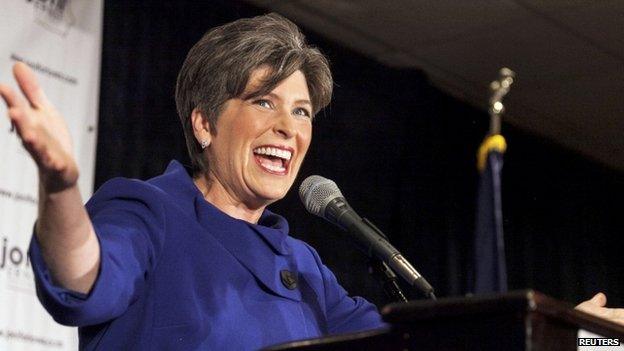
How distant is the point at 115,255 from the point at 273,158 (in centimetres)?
61

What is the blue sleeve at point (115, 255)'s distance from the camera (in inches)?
54.6

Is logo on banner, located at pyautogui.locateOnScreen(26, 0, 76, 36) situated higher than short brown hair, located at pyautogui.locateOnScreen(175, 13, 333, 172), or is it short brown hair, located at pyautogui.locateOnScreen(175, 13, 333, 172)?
logo on banner, located at pyautogui.locateOnScreen(26, 0, 76, 36)

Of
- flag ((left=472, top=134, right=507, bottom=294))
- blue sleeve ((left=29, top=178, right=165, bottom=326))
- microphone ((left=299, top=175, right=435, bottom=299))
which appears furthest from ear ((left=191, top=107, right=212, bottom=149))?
flag ((left=472, top=134, right=507, bottom=294))

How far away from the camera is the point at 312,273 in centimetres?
201

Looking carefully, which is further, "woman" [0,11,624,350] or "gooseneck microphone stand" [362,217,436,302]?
"gooseneck microphone stand" [362,217,436,302]

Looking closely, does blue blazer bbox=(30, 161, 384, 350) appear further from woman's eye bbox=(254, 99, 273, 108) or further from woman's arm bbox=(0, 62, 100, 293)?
woman's eye bbox=(254, 99, 273, 108)

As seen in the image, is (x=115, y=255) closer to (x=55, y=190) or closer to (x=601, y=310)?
(x=55, y=190)

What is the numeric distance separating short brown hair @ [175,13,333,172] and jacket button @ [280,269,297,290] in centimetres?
31

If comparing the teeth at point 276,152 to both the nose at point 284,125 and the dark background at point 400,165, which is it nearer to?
the nose at point 284,125

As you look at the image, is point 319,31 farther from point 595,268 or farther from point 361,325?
point 361,325

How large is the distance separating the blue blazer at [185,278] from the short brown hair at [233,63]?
0.65 feet

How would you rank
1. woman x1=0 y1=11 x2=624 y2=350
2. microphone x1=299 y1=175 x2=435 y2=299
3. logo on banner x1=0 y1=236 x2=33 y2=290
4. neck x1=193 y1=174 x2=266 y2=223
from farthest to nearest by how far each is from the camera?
logo on banner x1=0 y1=236 x2=33 y2=290 → neck x1=193 y1=174 x2=266 y2=223 → microphone x1=299 y1=175 x2=435 y2=299 → woman x1=0 y1=11 x2=624 y2=350

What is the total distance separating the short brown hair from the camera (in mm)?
2021

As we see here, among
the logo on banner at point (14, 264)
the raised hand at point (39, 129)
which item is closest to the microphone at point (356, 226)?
the raised hand at point (39, 129)
